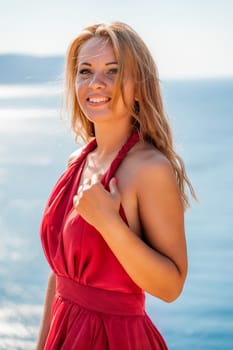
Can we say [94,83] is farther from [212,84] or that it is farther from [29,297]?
[212,84]

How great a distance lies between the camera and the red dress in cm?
170

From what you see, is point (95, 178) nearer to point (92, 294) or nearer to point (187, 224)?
point (92, 294)

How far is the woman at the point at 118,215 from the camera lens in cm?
164

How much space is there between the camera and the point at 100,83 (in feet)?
5.72

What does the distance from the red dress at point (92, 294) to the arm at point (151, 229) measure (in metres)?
0.06

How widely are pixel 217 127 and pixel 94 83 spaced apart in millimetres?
8251

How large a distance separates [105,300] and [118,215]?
21cm

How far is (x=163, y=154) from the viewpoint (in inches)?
68.2

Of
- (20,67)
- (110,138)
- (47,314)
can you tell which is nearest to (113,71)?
(110,138)

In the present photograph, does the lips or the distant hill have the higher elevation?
the lips

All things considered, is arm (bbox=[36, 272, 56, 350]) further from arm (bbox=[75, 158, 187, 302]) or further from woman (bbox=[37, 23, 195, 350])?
arm (bbox=[75, 158, 187, 302])

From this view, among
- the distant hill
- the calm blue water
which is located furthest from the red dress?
the distant hill

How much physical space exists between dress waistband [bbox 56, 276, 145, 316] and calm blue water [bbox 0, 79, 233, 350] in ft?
1.27

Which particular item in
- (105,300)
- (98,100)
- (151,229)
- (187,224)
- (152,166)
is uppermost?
(98,100)
